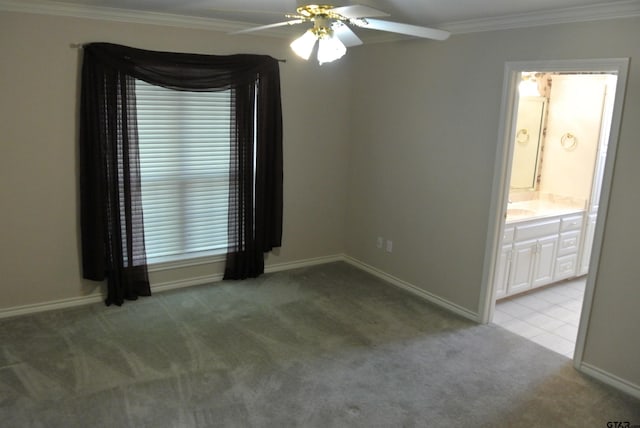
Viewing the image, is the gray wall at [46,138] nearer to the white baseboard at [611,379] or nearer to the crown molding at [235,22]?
the crown molding at [235,22]

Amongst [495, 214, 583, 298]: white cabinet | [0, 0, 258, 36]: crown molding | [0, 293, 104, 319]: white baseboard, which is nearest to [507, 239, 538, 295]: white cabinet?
[495, 214, 583, 298]: white cabinet

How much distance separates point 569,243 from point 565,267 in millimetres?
254

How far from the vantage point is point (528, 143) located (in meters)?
4.98

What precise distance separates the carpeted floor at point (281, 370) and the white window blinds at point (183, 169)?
55cm

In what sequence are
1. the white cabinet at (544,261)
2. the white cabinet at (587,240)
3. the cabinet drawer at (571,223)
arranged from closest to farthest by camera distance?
the white cabinet at (544,261), the cabinet drawer at (571,223), the white cabinet at (587,240)

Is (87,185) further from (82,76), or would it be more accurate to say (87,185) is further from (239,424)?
(239,424)

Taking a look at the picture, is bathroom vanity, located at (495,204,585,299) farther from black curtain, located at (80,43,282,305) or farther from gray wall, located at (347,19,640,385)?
black curtain, located at (80,43,282,305)

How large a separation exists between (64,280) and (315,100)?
275 centimetres

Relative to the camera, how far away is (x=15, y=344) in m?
3.29

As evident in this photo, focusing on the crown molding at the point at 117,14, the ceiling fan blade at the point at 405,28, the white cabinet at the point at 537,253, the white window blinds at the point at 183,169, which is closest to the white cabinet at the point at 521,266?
the white cabinet at the point at 537,253

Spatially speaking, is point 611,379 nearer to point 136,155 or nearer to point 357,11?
point 357,11

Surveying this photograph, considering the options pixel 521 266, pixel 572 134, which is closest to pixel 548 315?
pixel 521 266

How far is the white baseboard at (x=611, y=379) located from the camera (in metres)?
2.92

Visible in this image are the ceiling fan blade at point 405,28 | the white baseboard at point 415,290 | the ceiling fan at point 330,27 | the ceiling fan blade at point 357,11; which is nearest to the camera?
the ceiling fan blade at point 357,11
